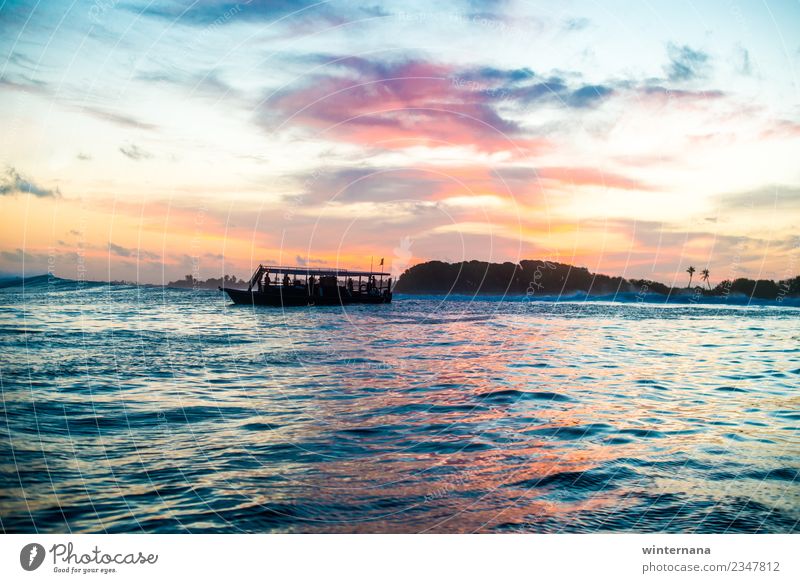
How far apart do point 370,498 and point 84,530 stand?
152 inches

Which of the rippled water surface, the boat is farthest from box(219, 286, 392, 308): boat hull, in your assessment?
the rippled water surface

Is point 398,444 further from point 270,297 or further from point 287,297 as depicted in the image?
point 287,297

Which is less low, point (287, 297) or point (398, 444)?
point (287, 297)

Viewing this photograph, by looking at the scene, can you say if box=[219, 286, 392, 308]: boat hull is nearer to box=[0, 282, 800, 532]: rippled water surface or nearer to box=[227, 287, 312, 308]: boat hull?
box=[227, 287, 312, 308]: boat hull

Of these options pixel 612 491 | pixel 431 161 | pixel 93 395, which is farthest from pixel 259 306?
pixel 612 491

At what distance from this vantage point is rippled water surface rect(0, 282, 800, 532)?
8109 mm

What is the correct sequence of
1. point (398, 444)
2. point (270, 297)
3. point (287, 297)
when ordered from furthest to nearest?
point (287, 297)
point (270, 297)
point (398, 444)

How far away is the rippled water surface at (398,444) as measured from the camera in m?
8.11

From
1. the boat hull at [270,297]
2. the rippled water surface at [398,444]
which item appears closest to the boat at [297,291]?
the boat hull at [270,297]

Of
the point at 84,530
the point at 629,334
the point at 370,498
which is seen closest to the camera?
the point at 84,530

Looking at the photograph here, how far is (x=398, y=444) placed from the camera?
447 inches

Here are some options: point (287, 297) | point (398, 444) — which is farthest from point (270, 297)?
point (398, 444)
